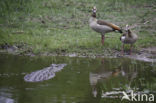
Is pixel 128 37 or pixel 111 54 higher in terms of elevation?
pixel 128 37

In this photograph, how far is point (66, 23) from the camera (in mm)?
13586

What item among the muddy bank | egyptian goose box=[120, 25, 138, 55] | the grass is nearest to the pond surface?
the muddy bank

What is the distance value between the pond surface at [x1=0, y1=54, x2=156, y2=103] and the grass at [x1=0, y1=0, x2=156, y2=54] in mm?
998

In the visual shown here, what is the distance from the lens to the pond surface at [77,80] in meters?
6.61

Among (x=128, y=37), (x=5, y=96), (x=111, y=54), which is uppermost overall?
(x=128, y=37)

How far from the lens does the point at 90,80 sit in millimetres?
7832

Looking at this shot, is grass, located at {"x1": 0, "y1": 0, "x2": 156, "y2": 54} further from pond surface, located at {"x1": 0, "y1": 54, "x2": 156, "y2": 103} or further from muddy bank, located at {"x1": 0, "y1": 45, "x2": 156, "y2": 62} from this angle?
pond surface, located at {"x1": 0, "y1": 54, "x2": 156, "y2": 103}

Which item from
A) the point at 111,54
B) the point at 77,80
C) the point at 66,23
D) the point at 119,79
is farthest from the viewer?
the point at 66,23

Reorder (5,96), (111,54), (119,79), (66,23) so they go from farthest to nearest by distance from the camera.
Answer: (66,23)
(111,54)
(119,79)
(5,96)

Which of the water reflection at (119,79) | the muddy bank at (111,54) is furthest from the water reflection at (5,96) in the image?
the muddy bank at (111,54)

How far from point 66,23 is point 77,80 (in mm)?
6092

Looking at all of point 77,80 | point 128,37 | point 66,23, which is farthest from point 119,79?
point 66,23

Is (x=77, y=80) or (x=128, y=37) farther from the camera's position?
(x=128, y=37)

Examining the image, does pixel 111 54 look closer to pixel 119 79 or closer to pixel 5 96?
pixel 119 79
